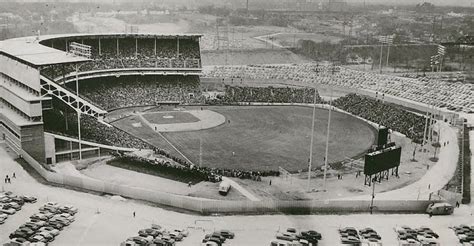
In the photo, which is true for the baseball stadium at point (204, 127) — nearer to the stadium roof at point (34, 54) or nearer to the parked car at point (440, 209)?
the stadium roof at point (34, 54)

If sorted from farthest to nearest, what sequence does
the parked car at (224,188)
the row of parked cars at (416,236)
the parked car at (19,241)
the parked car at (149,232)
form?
the parked car at (224,188)
the row of parked cars at (416,236)
the parked car at (149,232)
the parked car at (19,241)

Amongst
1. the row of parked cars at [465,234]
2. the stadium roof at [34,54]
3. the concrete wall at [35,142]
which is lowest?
the row of parked cars at [465,234]

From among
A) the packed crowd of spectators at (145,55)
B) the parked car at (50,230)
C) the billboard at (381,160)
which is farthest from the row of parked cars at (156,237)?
the packed crowd of spectators at (145,55)

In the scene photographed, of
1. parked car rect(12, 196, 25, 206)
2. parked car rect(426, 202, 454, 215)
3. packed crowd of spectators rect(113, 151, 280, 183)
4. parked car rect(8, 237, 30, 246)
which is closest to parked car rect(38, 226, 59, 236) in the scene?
parked car rect(8, 237, 30, 246)

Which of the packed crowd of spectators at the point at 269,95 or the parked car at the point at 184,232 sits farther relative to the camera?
the packed crowd of spectators at the point at 269,95

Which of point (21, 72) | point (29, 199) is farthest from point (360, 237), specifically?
point (21, 72)

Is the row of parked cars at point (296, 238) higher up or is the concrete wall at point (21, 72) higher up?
the concrete wall at point (21, 72)

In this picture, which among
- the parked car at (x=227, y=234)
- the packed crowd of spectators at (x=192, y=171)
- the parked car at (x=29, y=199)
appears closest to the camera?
the parked car at (x=227, y=234)
